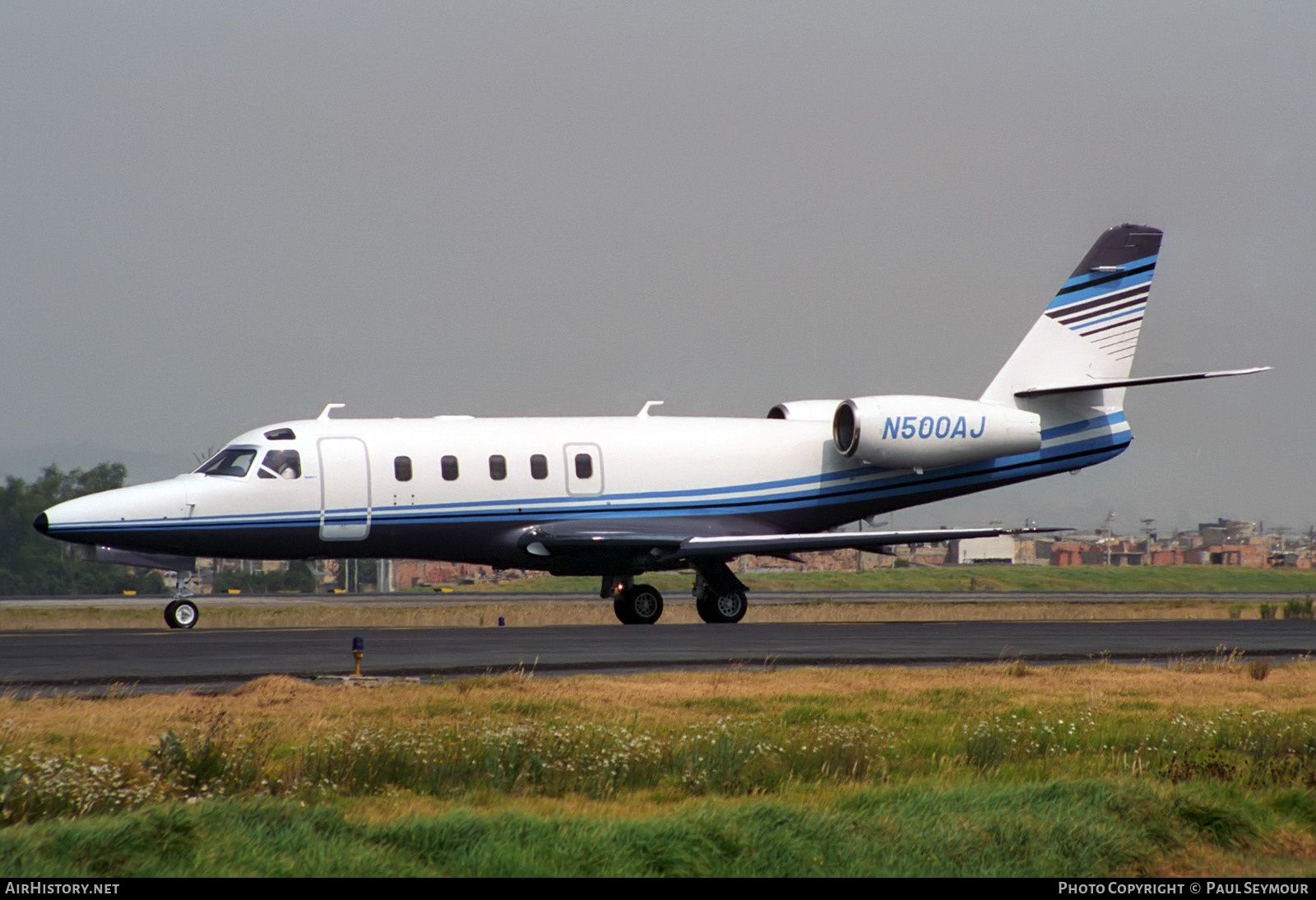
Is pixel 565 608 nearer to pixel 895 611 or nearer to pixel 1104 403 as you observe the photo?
pixel 895 611

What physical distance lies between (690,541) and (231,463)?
917cm

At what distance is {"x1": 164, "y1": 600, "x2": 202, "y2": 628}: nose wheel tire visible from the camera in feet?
88.0

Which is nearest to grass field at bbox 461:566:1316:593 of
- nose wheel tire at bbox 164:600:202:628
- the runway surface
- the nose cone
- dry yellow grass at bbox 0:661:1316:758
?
the runway surface

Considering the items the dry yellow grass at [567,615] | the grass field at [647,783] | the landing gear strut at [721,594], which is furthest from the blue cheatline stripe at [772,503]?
the grass field at [647,783]

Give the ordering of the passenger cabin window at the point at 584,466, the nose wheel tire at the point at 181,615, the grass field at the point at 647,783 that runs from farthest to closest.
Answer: the passenger cabin window at the point at 584,466 → the nose wheel tire at the point at 181,615 → the grass field at the point at 647,783

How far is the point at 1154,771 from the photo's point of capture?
11.9m

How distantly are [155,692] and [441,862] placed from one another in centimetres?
791

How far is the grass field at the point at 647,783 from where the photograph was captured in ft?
27.9

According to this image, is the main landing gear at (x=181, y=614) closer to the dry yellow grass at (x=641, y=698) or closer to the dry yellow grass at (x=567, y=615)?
the dry yellow grass at (x=567, y=615)

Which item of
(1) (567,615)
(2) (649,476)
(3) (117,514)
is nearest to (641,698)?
(3) (117,514)

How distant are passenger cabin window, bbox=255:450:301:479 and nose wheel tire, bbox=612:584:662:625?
7.38m

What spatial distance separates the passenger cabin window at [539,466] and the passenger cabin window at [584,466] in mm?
684

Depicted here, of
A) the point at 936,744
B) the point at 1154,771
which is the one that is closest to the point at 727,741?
the point at 936,744

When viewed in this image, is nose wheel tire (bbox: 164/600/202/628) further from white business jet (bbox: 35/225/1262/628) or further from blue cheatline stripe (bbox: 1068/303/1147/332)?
blue cheatline stripe (bbox: 1068/303/1147/332)
